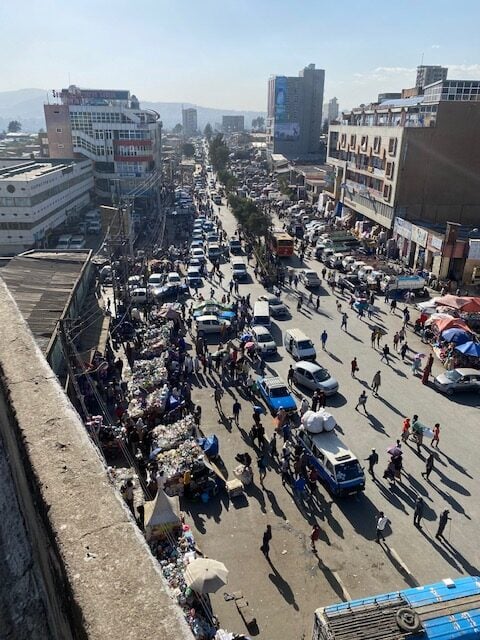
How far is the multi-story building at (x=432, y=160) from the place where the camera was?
119 feet

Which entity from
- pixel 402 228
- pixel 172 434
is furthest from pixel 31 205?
pixel 172 434

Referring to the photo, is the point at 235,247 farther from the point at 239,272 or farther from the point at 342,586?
the point at 342,586

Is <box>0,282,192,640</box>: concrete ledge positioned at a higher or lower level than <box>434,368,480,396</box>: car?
higher

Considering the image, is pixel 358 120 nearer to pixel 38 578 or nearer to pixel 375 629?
pixel 375 629

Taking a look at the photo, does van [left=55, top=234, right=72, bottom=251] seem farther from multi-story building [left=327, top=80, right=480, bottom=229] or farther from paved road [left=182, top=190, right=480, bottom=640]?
paved road [left=182, top=190, right=480, bottom=640]

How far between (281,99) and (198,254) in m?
89.3

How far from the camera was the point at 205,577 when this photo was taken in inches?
353

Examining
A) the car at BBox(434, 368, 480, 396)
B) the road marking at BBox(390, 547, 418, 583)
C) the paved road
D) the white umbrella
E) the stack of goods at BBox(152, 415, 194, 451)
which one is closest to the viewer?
the white umbrella

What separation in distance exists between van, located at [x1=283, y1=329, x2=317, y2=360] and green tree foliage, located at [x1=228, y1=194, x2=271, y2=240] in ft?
64.7

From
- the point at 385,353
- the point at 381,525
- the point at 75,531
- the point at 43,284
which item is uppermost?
the point at 75,531

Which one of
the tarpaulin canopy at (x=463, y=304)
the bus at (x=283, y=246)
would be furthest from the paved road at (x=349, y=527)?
the bus at (x=283, y=246)

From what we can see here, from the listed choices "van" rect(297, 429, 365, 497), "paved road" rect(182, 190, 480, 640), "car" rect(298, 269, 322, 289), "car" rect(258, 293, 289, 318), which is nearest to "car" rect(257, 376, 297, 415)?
"paved road" rect(182, 190, 480, 640)

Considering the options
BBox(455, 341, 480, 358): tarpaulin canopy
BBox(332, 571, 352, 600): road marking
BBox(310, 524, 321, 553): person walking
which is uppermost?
BBox(455, 341, 480, 358): tarpaulin canopy

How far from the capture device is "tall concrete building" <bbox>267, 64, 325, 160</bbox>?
109 m
